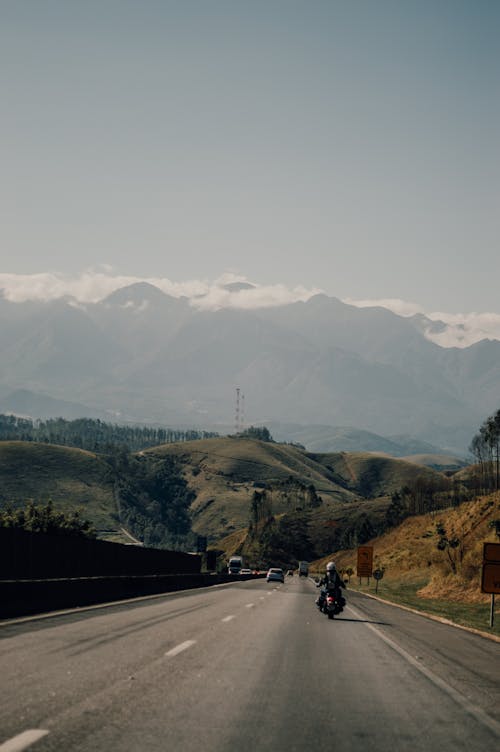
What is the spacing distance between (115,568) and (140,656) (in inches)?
1162

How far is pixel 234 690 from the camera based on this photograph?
11.3 meters

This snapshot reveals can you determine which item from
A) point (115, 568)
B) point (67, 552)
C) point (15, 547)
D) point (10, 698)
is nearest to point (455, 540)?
point (115, 568)

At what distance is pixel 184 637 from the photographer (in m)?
17.6

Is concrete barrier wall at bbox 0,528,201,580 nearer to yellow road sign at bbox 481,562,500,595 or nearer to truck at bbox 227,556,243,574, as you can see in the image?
yellow road sign at bbox 481,562,500,595

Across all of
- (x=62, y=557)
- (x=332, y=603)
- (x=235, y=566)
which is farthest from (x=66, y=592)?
(x=235, y=566)

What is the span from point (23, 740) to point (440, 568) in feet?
193

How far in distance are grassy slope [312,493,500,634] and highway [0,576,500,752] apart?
1066cm

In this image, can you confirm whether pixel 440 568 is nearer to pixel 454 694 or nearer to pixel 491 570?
pixel 491 570

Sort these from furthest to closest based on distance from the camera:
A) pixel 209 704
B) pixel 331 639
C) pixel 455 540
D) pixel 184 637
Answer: pixel 455 540
pixel 331 639
pixel 184 637
pixel 209 704

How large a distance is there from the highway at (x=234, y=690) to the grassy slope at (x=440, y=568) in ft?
35.0

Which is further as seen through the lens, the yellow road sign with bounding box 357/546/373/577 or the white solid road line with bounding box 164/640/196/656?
the yellow road sign with bounding box 357/546/373/577

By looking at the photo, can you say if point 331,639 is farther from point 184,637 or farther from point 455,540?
point 455,540

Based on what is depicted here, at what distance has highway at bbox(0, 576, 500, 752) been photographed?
27.6 feet

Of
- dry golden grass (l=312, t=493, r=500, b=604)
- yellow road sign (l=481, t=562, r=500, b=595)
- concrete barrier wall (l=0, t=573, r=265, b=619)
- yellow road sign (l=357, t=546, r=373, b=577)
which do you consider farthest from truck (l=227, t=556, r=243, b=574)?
yellow road sign (l=481, t=562, r=500, b=595)
